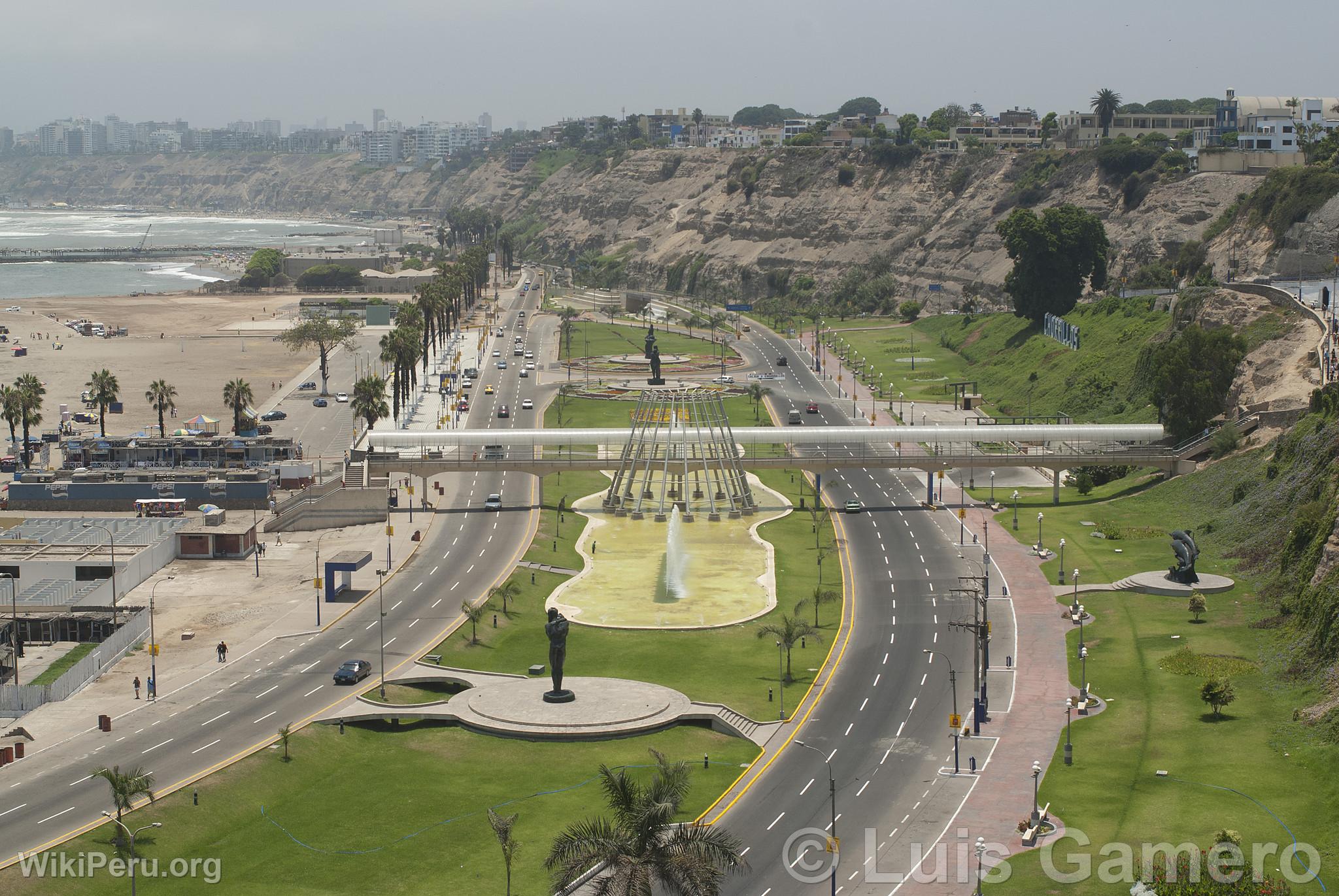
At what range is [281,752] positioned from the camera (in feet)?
239

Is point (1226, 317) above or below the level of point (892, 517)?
above

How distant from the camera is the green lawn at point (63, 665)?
3371 inches

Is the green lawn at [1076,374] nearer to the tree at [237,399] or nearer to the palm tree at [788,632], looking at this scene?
the palm tree at [788,632]

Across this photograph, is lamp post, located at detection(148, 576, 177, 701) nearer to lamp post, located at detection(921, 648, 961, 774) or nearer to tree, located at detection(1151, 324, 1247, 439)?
lamp post, located at detection(921, 648, 961, 774)

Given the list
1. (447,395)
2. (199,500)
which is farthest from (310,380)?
(199,500)

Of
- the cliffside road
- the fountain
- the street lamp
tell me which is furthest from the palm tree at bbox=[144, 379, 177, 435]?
the street lamp

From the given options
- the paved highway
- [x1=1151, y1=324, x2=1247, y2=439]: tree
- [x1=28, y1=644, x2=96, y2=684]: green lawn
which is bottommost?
[x1=28, y1=644, x2=96, y2=684]: green lawn

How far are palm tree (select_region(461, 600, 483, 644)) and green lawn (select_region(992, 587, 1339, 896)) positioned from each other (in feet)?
109

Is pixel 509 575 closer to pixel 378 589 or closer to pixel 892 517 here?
pixel 378 589

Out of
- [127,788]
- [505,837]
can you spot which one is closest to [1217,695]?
[505,837]

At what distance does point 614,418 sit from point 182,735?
9356 cm

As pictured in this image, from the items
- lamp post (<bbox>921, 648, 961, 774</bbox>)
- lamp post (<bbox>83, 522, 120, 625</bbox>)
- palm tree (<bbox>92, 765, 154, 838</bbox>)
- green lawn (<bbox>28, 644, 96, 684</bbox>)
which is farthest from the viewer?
lamp post (<bbox>83, 522, 120, 625</bbox>)

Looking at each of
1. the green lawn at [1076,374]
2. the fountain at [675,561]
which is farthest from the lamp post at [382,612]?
the green lawn at [1076,374]

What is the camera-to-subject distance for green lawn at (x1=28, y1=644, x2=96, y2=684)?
85625 millimetres
